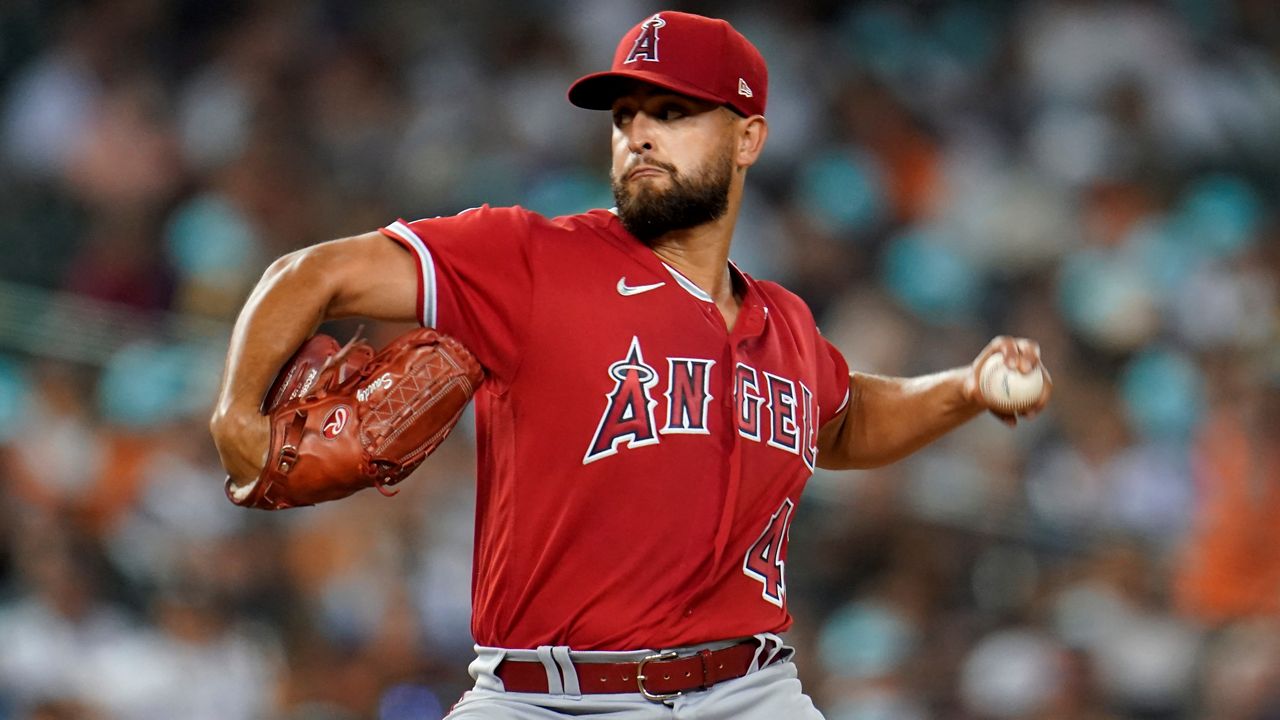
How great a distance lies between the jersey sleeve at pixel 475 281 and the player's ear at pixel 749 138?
0.60 metres

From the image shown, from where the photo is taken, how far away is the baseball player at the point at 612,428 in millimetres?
2898

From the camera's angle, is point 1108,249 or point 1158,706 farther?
point 1108,249

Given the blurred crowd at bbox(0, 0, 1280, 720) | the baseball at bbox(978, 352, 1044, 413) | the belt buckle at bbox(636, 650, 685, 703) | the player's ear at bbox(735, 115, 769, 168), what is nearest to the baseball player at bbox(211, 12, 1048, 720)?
the belt buckle at bbox(636, 650, 685, 703)

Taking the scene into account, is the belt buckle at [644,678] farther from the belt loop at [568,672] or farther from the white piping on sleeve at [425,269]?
the white piping on sleeve at [425,269]

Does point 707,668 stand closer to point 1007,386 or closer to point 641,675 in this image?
point 641,675

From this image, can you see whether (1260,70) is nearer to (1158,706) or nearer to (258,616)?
(1158,706)

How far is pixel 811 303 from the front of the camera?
7480mm

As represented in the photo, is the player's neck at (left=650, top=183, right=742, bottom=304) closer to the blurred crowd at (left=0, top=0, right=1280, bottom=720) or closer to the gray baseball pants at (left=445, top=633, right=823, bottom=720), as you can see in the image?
the gray baseball pants at (left=445, top=633, right=823, bottom=720)

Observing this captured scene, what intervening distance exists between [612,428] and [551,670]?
1.50 ft

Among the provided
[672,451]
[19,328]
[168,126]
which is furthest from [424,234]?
[168,126]

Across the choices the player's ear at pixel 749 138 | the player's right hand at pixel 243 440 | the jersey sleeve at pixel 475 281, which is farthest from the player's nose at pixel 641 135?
the player's right hand at pixel 243 440

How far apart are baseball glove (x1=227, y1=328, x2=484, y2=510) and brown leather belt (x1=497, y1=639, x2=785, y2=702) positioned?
43 cm

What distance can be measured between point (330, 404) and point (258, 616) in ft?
10.7

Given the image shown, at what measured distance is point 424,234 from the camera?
2912 millimetres
